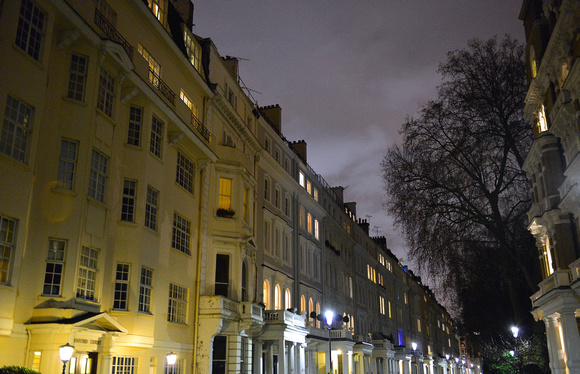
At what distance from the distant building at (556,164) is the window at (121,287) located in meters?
19.8

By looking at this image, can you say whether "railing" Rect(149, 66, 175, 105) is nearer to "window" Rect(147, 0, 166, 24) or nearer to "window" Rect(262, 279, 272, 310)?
"window" Rect(147, 0, 166, 24)

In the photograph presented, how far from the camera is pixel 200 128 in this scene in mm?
25406

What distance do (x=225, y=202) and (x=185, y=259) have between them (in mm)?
4913

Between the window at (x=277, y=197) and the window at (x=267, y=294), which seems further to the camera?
the window at (x=277, y=197)

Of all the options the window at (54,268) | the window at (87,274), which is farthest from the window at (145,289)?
the window at (54,268)

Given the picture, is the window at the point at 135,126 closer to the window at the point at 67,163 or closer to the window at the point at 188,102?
the window at the point at 67,163

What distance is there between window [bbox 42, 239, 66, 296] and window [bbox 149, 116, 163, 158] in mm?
6552

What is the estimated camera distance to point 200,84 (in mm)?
25750

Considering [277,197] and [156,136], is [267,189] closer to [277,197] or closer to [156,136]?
[277,197]

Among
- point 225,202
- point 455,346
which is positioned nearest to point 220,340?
point 225,202

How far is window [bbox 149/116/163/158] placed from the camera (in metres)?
21.0

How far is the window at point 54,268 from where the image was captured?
14852 mm

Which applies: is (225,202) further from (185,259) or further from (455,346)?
(455,346)

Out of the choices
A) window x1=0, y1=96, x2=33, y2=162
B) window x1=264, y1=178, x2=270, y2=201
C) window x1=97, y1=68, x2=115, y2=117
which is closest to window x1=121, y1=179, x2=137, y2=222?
window x1=97, y1=68, x2=115, y2=117
